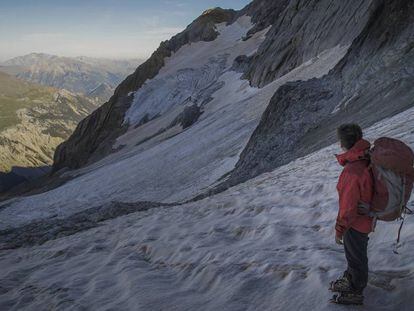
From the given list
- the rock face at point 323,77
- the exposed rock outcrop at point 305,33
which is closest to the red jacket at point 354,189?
the rock face at point 323,77

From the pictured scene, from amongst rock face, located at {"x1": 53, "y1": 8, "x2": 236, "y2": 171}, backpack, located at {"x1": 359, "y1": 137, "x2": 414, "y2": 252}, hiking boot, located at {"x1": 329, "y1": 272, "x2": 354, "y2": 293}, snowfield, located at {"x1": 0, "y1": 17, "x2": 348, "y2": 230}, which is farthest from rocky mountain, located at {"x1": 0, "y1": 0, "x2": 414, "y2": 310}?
rock face, located at {"x1": 53, "y1": 8, "x2": 236, "y2": 171}

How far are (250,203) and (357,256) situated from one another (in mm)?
6807

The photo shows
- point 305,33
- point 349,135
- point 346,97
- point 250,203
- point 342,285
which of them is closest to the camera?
point 349,135

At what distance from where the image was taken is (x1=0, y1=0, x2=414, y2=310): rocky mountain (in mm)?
7910

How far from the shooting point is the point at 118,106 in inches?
3332

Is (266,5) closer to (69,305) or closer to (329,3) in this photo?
(329,3)

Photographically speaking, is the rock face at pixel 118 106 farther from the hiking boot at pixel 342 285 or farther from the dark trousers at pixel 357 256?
the dark trousers at pixel 357 256

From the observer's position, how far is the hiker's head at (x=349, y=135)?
612cm

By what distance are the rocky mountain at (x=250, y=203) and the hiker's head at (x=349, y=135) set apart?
6.74ft

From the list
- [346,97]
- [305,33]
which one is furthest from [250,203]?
[305,33]

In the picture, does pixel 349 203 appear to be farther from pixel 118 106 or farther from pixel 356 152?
pixel 118 106

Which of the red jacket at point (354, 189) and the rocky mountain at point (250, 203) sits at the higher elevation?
the red jacket at point (354, 189)

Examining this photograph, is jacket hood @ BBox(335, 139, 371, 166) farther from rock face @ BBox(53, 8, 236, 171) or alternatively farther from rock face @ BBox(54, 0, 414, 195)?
rock face @ BBox(53, 8, 236, 171)

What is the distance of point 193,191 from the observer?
968 inches
